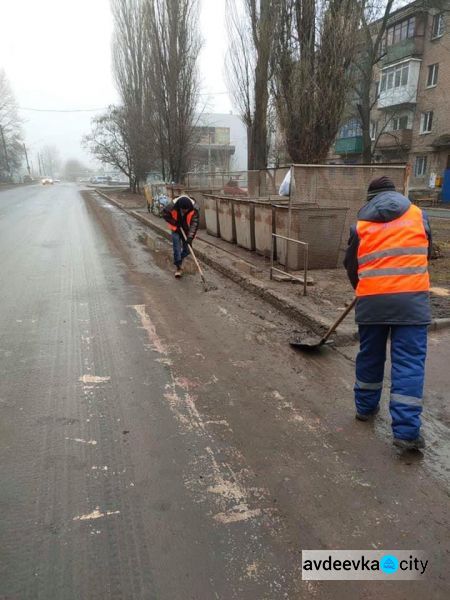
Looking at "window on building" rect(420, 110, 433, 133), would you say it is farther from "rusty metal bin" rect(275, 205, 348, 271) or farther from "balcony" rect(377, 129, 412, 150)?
"rusty metal bin" rect(275, 205, 348, 271)

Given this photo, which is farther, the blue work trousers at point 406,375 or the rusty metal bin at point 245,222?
the rusty metal bin at point 245,222

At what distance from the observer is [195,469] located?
269 cm

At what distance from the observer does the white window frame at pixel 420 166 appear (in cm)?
2890

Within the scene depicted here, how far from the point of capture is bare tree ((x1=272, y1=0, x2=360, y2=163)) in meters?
9.00

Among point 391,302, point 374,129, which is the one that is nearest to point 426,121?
point 374,129

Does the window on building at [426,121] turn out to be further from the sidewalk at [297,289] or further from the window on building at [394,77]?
the sidewalk at [297,289]

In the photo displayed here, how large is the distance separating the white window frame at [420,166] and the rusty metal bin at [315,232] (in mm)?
25017

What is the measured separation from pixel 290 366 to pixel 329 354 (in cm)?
56

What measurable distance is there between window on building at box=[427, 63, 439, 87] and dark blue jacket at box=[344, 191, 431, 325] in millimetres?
30535

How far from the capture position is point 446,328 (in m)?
5.10

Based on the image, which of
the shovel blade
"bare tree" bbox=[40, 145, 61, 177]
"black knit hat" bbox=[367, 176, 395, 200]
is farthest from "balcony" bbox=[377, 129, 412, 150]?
"bare tree" bbox=[40, 145, 61, 177]

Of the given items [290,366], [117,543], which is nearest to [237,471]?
[117,543]

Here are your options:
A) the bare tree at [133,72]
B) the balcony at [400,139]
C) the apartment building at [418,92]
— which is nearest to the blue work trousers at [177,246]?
the bare tree at [133,72]

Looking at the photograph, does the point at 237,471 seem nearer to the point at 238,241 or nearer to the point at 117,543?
the point at 117,543
